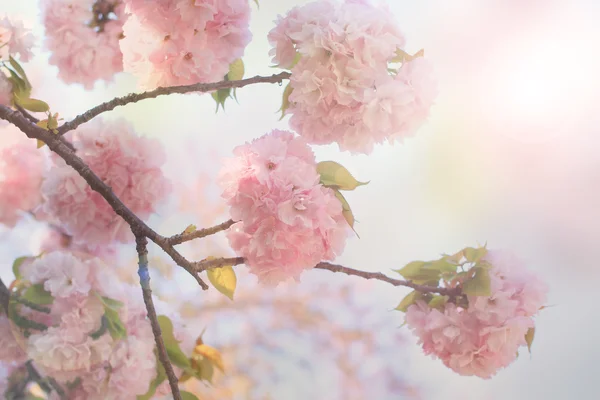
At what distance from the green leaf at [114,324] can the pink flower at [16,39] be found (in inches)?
12.5

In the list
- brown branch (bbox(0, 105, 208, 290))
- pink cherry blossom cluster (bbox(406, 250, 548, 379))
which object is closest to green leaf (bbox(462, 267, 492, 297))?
pink cherry blossom cluster (bbox(406, 250, 548, 379))

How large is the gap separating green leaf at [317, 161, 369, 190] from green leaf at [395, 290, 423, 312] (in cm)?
25

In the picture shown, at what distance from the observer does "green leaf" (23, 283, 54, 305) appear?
25.1 inches

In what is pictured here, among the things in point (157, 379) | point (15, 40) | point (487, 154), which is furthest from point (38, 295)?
point (487, 154)

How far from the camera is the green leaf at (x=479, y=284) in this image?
0.65 meters

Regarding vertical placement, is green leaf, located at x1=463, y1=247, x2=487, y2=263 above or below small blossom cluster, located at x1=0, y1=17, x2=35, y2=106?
below

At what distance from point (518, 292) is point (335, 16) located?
383mm

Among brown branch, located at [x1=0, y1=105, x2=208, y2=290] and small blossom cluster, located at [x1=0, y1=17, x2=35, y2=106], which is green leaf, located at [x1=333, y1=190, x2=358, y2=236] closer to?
brown branch, located at [x1=0, y1=105, x2=208, y2=290]

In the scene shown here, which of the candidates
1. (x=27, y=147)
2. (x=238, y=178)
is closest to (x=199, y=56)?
(x=238, y=178)

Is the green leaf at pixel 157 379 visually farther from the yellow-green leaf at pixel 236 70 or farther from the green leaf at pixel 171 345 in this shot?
the yellow-green leaf at pixel 236 70

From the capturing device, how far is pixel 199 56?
0.53 metres

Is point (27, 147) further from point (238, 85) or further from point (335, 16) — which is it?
point (335, 16)

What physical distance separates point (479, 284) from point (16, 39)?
1.99 feet

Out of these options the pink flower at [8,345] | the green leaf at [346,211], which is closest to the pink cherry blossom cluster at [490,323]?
the green leaf at [346,211]
